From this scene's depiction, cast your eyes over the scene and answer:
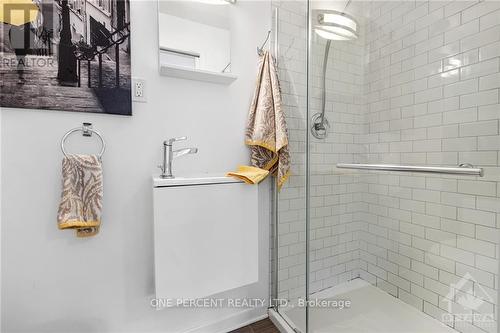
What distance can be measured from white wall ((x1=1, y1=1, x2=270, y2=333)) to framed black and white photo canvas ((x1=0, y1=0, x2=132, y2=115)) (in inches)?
2.0

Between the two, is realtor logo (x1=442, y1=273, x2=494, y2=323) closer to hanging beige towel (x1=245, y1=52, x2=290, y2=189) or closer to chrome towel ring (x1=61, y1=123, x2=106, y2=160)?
hanging beige towel (x1=245, y1=52, x2=290, y2=189)

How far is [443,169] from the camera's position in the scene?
989 mm

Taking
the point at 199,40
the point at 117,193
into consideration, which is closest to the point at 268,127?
the point at 199,40

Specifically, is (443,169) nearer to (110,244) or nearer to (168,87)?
(168,87)

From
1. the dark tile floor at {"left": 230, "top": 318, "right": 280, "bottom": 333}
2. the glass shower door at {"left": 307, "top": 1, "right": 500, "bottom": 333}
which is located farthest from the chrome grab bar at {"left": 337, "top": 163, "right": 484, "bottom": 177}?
the dark tile floor at {"left": 230, "top": 318, "right": 280, "bottom": 333}

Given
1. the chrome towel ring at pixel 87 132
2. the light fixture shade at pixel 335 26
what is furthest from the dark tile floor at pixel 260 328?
the light fixture shade at pixel 335 26

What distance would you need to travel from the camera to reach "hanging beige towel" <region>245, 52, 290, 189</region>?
52.7 inches

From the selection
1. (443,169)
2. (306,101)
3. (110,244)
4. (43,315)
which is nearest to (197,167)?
(110,244)

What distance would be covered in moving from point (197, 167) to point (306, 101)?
2.30 feet

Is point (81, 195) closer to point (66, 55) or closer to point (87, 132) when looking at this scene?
point (87, 132)

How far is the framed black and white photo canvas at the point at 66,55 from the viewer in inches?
37.4

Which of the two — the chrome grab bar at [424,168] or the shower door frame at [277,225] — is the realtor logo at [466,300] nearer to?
the chrome grab bar at [424,168]

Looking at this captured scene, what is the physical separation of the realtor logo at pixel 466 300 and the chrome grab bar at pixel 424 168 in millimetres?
474

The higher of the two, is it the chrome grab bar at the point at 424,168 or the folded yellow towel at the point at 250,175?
the chrome grab bar at the point at 424,168
